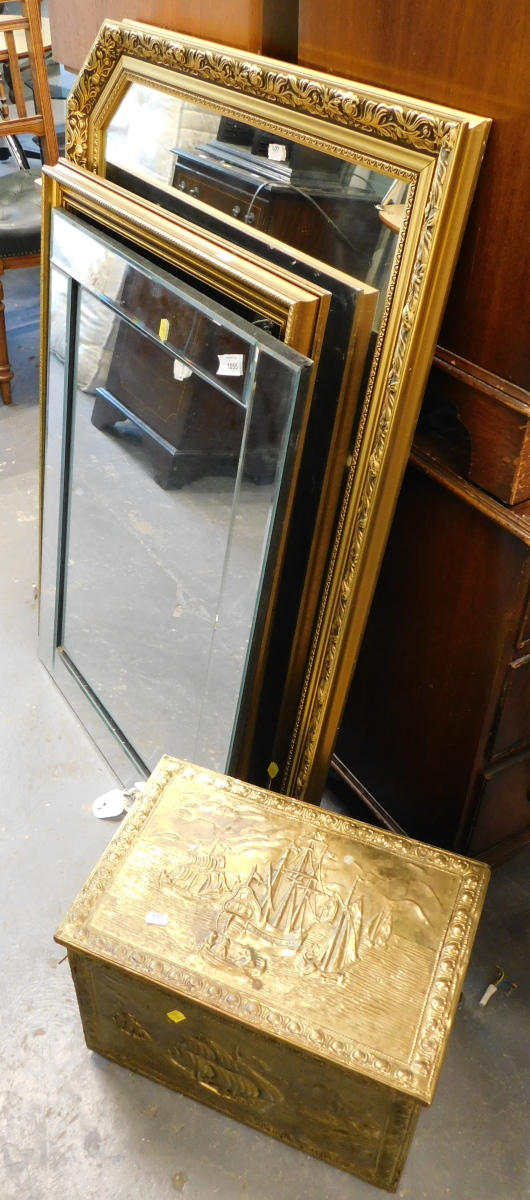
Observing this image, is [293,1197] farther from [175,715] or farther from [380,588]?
[380,588]

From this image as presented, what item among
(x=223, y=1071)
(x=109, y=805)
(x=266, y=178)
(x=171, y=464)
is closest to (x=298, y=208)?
(x=266, y=178)

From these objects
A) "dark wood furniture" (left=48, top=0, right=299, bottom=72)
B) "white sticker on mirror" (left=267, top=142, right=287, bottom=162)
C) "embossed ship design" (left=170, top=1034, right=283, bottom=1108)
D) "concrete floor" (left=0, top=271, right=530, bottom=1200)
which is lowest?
"concrete floor" (left=0, top=271, right=530, bottom=1200)

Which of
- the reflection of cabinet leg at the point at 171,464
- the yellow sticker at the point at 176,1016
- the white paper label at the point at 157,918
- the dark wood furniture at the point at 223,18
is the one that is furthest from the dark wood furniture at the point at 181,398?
the yellow sticker at the point at 176,1016

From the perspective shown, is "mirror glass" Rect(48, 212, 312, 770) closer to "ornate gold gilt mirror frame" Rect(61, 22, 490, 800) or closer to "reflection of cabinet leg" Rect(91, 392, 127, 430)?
"reflection of cabinet leg" Rect(91, 392, 127, 430)

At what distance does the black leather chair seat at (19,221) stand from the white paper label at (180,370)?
175 centimetres

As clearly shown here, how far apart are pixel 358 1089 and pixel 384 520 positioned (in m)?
0.80

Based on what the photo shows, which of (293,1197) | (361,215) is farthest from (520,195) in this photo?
(293,1197)

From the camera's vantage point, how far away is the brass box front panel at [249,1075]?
122 cm

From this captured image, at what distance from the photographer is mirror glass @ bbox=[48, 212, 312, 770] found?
131 cm

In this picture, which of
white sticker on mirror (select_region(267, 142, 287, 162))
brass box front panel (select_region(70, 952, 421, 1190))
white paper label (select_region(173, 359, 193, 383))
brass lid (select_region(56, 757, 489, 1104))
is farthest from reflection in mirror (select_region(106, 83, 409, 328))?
brass box front panel (select_region(70, 952, 421, 1190))

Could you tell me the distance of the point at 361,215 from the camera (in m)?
1.26

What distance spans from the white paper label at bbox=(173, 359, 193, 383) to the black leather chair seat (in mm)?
1751

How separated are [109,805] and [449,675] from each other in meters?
0.82

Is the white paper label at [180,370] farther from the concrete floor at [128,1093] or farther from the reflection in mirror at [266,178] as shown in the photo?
the concrete floor at [128,1093]
